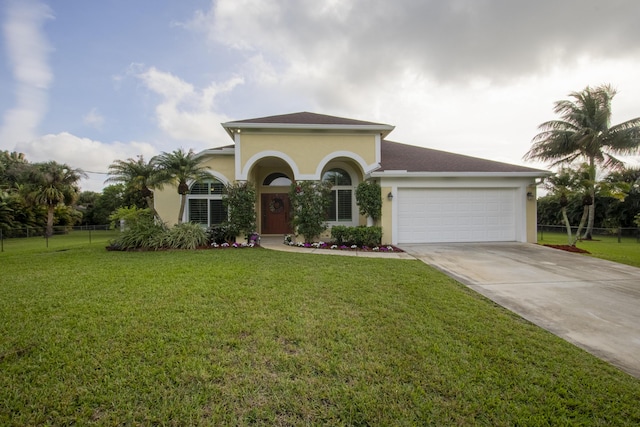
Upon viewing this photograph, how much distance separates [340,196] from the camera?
47.4 feet

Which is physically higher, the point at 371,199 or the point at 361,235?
the point at 371,199

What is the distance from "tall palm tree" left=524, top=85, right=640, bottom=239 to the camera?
16797 mm

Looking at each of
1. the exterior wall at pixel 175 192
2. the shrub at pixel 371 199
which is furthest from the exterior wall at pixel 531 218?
the exterior wall at pixel 175 192

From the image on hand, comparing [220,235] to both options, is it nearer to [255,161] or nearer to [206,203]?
[206,203]

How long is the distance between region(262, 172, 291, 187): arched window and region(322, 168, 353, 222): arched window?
8.20 ft

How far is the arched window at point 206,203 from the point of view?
13.8 m

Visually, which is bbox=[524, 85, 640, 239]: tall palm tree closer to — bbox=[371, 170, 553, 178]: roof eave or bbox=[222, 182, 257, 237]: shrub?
bbox=[371, 170, 553, 178]: roof eave

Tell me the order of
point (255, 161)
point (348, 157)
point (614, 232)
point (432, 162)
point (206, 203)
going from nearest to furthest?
point (255, 161), point (348, 157), point (432, 162), point (206, 203), point (614, 232)

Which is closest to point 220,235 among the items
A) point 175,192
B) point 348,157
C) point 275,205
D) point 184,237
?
point 184,237

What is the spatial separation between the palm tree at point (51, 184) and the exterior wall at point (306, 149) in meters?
20.5

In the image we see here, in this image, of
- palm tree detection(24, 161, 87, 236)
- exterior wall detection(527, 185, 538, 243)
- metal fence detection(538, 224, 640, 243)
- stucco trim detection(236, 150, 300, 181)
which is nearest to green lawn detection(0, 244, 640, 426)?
stucco trim detection(236, 150, 300, 181)

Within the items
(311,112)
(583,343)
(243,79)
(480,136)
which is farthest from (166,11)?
(480,136)

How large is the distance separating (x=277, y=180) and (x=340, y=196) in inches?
154

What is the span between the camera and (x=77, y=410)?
7.27 feet
